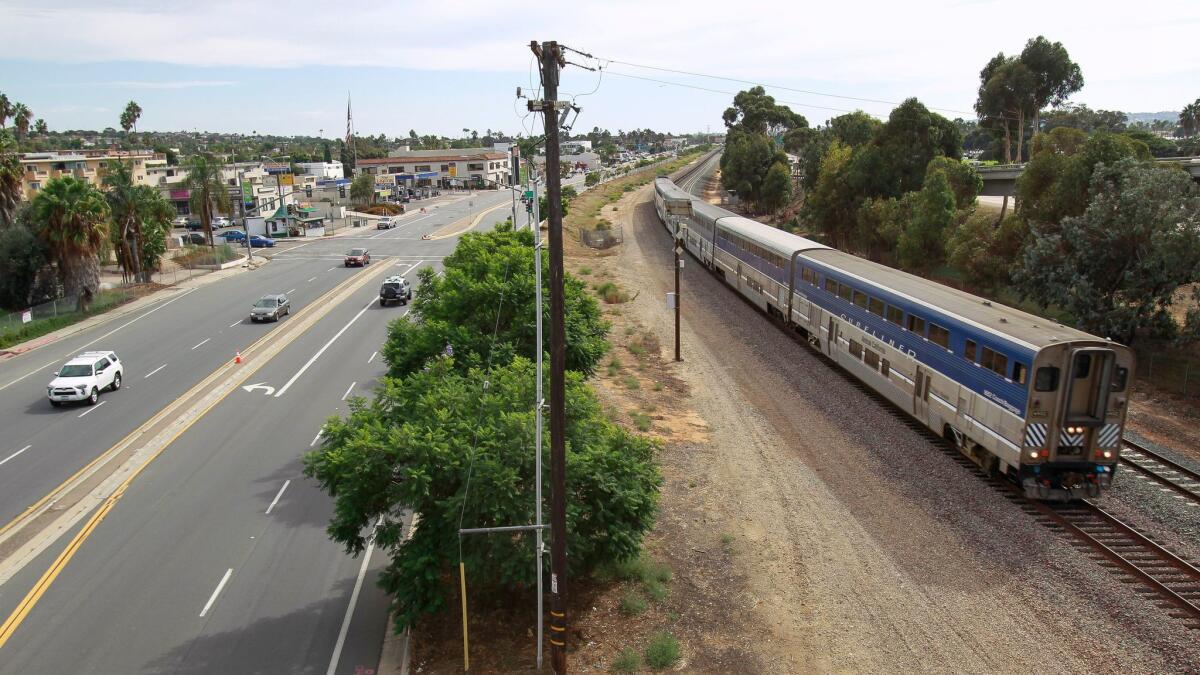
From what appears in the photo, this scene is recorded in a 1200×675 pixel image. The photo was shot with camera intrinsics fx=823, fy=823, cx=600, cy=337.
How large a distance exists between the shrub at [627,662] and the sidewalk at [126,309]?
3605 cm

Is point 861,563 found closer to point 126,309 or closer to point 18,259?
point 126,309

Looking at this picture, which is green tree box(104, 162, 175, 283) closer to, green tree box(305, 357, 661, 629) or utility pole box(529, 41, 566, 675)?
green tree box(305, 357, 661, 629)

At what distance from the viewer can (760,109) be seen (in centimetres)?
12988

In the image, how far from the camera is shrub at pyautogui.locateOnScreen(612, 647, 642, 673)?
12805 mm

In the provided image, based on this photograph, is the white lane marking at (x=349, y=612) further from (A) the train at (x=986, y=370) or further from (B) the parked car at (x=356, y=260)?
(B) the parked car at (x=356, y=260)

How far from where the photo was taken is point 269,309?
1716 inches

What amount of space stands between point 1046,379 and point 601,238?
51.2 metres

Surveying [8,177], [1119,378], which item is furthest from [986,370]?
[8,177]

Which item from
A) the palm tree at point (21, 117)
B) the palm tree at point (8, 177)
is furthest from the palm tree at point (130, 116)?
the palm tree at point (8, 177)

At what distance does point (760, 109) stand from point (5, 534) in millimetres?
124647

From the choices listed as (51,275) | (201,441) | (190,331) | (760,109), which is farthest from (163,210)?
(760,109)

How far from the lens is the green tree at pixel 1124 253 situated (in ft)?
85.9

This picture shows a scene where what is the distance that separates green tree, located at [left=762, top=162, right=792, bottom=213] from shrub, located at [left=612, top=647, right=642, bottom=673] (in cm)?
6989

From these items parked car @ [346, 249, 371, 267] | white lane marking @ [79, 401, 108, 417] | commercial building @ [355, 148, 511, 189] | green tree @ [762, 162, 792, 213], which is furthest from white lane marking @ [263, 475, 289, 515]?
commercial building @ [355, 148, 511, 189]
